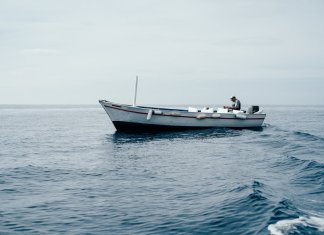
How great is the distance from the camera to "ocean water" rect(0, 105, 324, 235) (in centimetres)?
866

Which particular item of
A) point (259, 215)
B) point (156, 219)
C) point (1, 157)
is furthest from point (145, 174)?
point (1, 157)

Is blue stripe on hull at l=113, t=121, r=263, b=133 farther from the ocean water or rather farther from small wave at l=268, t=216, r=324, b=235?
small wave at l=268, t=216, r=324, b=235

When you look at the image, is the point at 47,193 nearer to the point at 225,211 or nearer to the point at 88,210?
the point at 88,210

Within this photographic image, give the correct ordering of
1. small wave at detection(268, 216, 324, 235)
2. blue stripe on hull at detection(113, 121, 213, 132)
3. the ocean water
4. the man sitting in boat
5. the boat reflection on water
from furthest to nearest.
→ the man sitting in boat
blue stripe on hull at detection(113, 121, 213, 132)
the boat reflection on water
the ocean water
small wave at detection(268, 216, 324, 235)

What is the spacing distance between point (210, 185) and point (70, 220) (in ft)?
17.9

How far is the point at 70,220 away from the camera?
915 centimetres

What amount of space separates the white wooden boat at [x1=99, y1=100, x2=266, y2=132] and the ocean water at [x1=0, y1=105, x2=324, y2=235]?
674 cm

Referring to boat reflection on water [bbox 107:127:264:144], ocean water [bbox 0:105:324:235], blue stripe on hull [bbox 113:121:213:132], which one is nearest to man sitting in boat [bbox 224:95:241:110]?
boat reflection on water [bbox 107:127:264:144]

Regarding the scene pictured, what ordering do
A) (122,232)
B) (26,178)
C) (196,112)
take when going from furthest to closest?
(196,112)
(26,178)
(122,232)

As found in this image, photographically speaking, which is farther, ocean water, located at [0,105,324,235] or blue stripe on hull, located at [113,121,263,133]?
blue stripe on hull, located at [113,121,263,133]

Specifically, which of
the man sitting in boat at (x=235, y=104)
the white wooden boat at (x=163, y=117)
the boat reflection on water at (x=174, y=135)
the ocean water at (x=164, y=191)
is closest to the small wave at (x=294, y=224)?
the ocean water at (x=164, y=191)

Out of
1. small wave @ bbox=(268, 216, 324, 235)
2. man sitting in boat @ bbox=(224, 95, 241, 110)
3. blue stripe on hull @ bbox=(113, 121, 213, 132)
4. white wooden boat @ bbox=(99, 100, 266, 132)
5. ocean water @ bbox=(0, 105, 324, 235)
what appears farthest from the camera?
man sitting in boat @ bbox=(224, 95, 241, 110)

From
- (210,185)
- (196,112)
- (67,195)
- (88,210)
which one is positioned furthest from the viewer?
(196,112)

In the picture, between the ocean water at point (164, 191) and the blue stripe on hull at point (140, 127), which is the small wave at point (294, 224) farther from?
the blue stripe on hull at point (140, 127)
